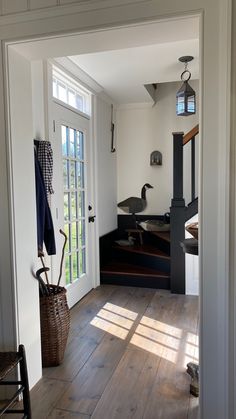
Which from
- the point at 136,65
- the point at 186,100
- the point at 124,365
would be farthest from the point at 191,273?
the point at 136,65

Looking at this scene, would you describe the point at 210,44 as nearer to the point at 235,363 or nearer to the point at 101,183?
the point at 235,363

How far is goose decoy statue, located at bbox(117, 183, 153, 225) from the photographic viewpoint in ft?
15.7

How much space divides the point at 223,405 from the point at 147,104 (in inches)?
163

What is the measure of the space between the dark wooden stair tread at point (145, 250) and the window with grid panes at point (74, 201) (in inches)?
34.8

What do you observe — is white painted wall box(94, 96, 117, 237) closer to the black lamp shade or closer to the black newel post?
the black newel post

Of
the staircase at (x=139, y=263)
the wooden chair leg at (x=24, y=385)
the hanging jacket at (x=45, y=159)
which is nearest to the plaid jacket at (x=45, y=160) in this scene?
the hanging jacket at (x=45, y=159)

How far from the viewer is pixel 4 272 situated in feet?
6.02

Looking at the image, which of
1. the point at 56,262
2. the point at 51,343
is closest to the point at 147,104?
the point at 56,262

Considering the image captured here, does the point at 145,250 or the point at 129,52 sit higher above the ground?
the point at 129,52

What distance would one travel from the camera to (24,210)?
76.3 inches

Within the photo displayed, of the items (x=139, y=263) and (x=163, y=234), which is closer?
(x=139, y=263)

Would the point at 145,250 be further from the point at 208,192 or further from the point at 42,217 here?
the point at 208,192

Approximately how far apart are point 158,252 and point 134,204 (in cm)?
91

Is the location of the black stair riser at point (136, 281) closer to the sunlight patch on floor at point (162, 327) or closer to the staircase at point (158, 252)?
the staircase at point (158, 252)
